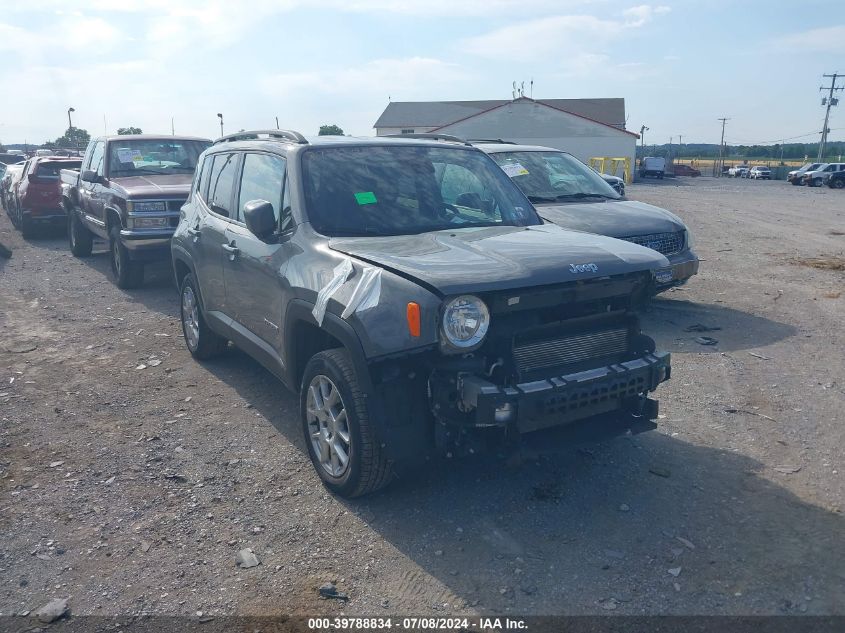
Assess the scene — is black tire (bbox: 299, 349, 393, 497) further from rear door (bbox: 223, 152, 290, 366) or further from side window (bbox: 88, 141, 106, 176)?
side window (bbox: 88, 141, 106, 176)

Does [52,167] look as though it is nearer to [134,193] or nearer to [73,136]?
[134,193]

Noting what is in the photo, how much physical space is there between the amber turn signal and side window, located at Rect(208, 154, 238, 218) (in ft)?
8.90

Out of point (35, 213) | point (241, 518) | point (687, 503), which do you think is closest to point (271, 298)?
point (241, 518)

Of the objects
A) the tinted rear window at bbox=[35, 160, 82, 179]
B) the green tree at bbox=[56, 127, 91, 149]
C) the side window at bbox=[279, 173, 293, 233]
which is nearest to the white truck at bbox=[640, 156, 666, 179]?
the green tree at bbox=[56, 127, 91, 149]

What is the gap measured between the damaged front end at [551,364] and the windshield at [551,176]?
4822mm

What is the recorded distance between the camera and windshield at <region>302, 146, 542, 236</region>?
15.9 feet

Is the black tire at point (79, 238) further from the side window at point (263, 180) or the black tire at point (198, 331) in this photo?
the side window at point (263, 180)

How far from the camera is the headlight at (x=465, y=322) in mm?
3732

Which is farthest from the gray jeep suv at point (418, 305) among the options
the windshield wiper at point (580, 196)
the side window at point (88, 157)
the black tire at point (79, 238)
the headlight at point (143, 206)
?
the black tire at point (79, 238)

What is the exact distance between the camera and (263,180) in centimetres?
548

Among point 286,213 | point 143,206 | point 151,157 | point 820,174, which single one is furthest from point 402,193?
point 820,174

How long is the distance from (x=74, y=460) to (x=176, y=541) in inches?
57.3

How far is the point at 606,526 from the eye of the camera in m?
4.03

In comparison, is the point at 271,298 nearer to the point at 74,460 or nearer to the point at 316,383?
the point at 316,383
